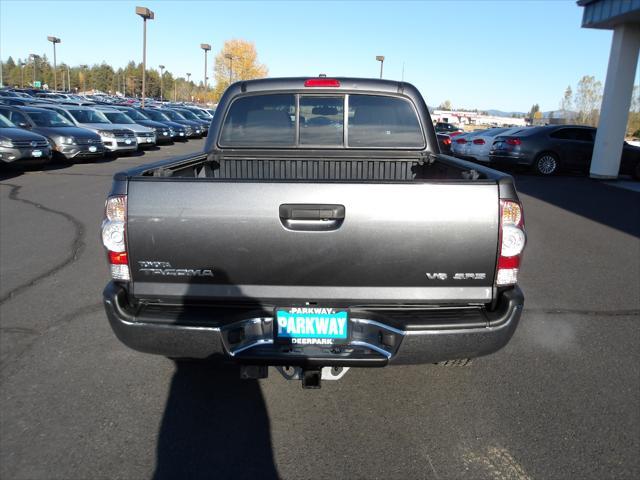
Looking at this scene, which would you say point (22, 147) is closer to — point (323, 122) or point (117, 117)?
point (117, 117)

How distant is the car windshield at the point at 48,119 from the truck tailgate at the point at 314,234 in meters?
16.1

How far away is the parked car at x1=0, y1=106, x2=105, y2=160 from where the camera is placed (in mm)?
15594

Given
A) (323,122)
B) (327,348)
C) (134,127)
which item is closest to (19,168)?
(134,127)

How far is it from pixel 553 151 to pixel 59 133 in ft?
50.3

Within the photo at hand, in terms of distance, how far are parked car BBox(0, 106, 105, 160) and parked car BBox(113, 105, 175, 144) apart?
7118mm

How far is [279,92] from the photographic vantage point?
4.32 m

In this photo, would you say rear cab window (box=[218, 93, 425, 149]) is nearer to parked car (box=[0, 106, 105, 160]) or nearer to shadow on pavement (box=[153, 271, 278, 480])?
shadow on pavement (box=[153, 271, 278, 480])

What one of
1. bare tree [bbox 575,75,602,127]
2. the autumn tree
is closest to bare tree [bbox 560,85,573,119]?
bare tree [bbox 575,75,602,127]

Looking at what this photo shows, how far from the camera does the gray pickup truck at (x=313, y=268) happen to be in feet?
8.68

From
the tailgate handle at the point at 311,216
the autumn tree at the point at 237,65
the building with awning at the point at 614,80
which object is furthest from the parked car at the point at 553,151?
the autumn tree at the point at 237,65

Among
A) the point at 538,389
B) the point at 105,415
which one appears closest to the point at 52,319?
the point at 105,415

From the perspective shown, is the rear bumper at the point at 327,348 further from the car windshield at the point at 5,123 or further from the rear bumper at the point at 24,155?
the car windshield at the point at 5,123

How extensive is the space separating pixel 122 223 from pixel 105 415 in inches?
49.5

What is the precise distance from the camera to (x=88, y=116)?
20.0 m
